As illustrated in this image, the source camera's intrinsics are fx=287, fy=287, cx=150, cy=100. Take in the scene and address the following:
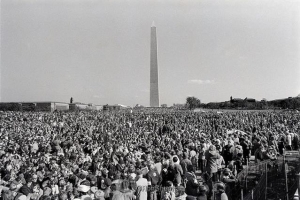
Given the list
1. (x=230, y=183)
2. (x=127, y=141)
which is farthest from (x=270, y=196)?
(x=127, y=141)

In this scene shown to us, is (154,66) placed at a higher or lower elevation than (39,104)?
higher

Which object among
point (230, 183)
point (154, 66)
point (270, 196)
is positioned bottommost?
point (270, 196)

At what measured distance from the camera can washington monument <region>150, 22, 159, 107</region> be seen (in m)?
50.4

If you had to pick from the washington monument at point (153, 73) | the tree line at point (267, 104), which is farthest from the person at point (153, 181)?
the tree line at point (267, 104)

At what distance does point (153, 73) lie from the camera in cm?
5266

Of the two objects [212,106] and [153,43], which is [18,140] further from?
[212,106]

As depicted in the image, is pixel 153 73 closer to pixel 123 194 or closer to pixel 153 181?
pixel 153 181

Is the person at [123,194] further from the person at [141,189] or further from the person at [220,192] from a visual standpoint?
the person at [220,192]

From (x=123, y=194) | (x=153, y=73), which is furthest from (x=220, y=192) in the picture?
(x=153, y=73)

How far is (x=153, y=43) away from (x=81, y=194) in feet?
153

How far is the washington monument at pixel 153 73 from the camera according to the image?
50.4 meters

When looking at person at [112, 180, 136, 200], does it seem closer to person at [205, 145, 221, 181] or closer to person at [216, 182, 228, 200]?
person at [216, 182, 228, 200]

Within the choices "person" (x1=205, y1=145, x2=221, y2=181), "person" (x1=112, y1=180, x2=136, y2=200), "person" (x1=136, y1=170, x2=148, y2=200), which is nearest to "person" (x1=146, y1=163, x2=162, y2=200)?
"person" (x1=136, y1=170, x2=148, y2=200)

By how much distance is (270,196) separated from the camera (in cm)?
700
